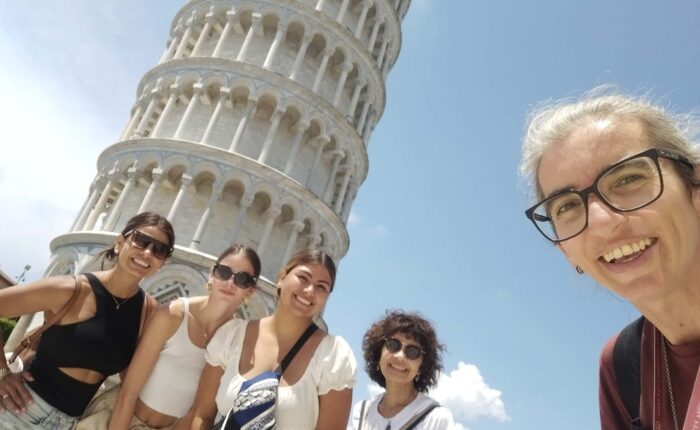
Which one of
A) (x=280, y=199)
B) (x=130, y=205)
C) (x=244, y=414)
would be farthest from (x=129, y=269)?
(x=130, y=205)

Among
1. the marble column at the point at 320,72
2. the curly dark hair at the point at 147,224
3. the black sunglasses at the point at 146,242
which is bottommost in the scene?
the black sunglasses at the point at 146,242

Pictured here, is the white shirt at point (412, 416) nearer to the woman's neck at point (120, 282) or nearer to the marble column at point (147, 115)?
the woman's neck at point (120, 282)

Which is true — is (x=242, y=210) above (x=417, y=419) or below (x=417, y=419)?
above

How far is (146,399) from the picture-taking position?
3.21 metres

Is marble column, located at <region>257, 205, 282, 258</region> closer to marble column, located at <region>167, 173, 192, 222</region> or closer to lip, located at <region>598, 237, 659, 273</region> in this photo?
marble column, located at <region>167, 173, 192, 222</region>

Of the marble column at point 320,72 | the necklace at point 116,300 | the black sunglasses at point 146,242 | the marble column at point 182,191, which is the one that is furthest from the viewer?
the marble column at point 320,72

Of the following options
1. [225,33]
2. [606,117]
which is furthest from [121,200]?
[606,117]

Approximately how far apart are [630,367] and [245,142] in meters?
18.0

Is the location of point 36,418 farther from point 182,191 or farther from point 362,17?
point 362,17

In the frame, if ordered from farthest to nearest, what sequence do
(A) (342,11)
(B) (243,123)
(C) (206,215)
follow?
(A) (342,11), (B) (243,123), (C) (206,215)

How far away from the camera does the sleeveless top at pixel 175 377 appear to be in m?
3.21

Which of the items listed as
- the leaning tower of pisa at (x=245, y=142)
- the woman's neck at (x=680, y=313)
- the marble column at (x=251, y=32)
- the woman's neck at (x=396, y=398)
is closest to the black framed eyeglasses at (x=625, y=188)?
the woman's neck at (x=680, y=313)

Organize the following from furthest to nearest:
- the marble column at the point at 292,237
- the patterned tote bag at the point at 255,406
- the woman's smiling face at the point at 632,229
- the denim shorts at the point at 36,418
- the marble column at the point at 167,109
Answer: the marble column at the point at 167,109 < the marble column at the point at 292,237 < the denim shorts at the point at 36,418 < the patterned tote bag at the point at 255,406 < the woman's smiling face at the point at 632,229

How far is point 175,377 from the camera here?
3271mm
